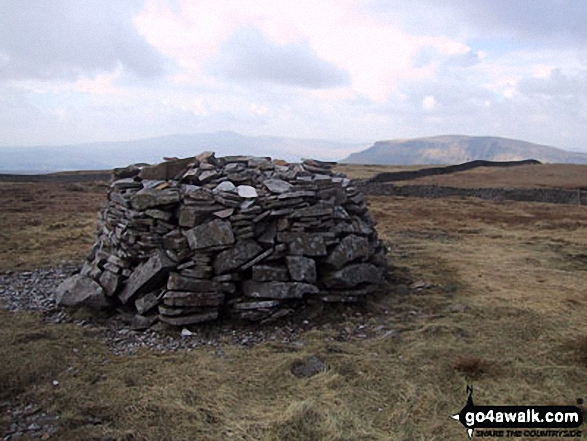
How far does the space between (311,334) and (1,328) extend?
6310 mm

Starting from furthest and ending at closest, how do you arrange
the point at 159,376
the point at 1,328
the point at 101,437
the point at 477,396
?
the point at 1,328
the point at 159,376
the point at 477,396
the point at 101,437

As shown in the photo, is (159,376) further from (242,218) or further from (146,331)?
(242,218)

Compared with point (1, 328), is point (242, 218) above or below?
above

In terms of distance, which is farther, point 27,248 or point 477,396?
point 27,248

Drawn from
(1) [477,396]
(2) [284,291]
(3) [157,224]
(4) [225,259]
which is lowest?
(1) [477,396]

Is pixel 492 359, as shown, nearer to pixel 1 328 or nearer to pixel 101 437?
pixel 101 437

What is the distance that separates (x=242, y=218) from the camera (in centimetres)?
919

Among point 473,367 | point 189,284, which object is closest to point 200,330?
point 189,284

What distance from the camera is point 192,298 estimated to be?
868 centimetres

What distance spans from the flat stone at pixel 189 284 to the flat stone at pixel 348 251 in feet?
8.92

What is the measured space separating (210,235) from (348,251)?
127 inches

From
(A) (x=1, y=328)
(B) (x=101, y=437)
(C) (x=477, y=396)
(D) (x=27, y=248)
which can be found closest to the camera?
(B) (x=101, y=437)

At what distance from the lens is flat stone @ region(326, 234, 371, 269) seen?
966cm

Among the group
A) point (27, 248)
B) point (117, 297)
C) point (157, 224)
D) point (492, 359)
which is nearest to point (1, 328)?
point (117, 297)
